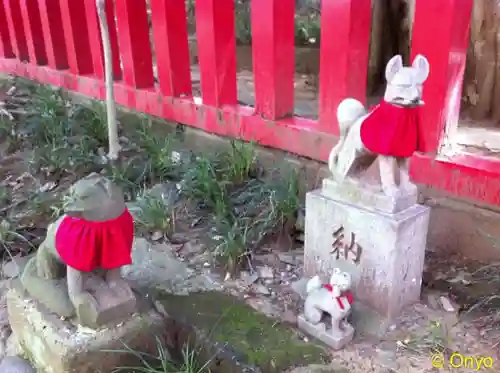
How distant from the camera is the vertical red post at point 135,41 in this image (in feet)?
14.0

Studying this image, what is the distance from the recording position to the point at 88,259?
205 centimetres

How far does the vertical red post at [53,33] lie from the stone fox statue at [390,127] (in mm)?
3652

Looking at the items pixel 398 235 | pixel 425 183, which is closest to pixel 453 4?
pixel 425 183

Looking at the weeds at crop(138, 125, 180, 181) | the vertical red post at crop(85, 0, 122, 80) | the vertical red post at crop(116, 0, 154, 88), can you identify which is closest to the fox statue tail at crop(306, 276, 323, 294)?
the weeds at crop(138, 125, 180, 181)

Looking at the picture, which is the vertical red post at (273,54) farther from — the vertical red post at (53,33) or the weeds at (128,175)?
the vertical red post at (53,33)

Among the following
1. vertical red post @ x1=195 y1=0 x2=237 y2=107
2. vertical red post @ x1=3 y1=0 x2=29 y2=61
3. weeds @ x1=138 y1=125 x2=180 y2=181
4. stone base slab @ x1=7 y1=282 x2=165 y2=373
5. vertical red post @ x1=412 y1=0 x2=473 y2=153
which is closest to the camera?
stone base slab @ x1=7 y1=282 x2=165 y2=373

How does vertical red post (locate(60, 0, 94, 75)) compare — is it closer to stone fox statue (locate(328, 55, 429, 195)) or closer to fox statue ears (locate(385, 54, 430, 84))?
stone fox statue (locate(328, 55, 429, 195))

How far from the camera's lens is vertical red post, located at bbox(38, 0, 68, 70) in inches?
199

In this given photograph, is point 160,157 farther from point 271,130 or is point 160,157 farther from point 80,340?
point 80,340

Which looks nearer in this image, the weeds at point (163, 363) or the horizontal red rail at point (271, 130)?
the weeds at point (163, 363)

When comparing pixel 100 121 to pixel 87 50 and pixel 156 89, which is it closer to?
pixel 156 89

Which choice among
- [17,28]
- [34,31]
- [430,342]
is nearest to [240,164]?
[430,342]

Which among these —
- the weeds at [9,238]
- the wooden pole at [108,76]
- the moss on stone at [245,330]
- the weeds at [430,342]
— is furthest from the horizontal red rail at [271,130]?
the weeds at [9,238]

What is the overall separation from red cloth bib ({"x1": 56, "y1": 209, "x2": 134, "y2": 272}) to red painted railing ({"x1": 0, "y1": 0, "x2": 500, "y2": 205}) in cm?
139
